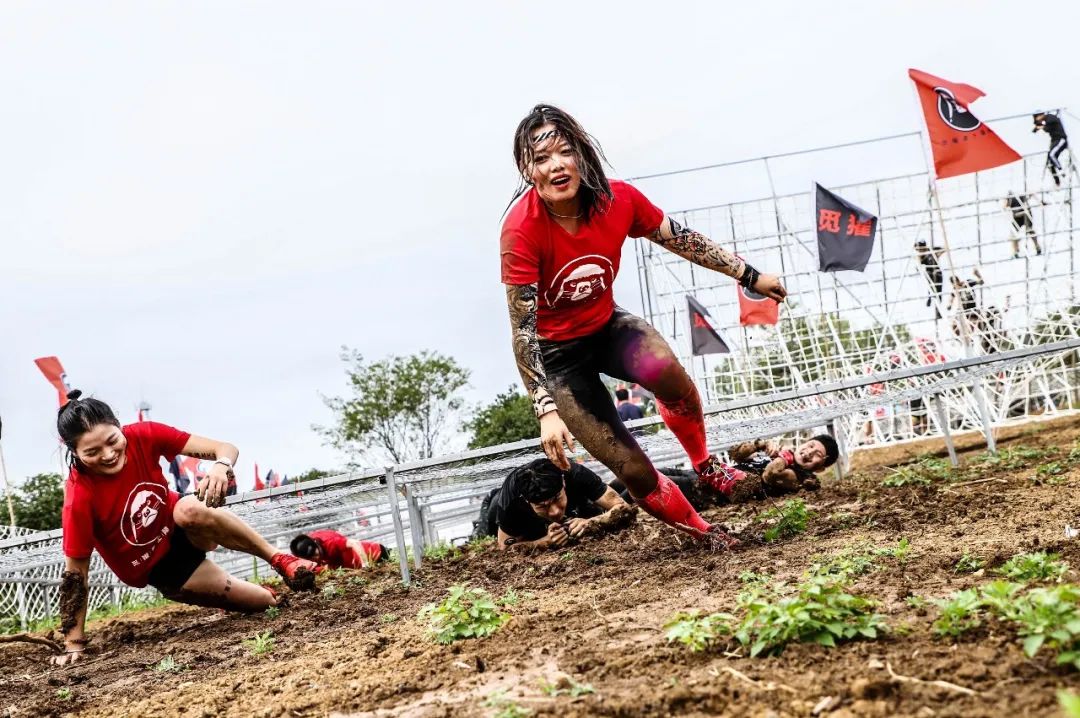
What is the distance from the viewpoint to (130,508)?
501 cm

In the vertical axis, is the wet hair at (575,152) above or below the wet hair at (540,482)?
above

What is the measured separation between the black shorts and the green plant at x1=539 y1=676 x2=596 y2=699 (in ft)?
11.9

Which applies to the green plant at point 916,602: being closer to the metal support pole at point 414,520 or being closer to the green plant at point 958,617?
the green plant at point 958,617

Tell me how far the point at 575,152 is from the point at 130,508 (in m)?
2.82

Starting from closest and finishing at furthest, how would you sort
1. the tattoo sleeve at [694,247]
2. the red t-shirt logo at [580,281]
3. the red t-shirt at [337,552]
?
the red t-shirt logo at [580,281]
the tattoo sleeve at [694,247]
the red t-shirt at [337,552]

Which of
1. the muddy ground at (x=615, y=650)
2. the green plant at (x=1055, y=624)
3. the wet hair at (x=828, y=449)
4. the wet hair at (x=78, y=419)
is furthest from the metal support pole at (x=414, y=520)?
the green plant at (x=1055, y=624)

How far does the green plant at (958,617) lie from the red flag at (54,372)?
10095 mm

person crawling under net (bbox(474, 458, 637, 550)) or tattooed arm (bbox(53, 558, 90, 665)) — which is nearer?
tattooed arm (bbox(53, 558, 90, 665))

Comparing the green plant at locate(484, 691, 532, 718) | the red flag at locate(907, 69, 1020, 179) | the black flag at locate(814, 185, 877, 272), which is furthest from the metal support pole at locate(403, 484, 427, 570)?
the black flag at locate(814, 185, 877, 272)

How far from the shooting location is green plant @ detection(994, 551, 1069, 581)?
2506mm

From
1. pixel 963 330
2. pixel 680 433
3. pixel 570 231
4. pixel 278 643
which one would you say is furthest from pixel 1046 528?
pixel 963 330

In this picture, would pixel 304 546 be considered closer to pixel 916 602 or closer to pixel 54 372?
pixel 54 372

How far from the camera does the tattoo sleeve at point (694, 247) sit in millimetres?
4625

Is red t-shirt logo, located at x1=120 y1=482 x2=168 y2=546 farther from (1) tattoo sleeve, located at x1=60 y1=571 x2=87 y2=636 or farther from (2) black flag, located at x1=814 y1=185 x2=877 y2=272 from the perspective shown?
(2) black flag, located at x1=814 y1=185 x2=877 y2=272
